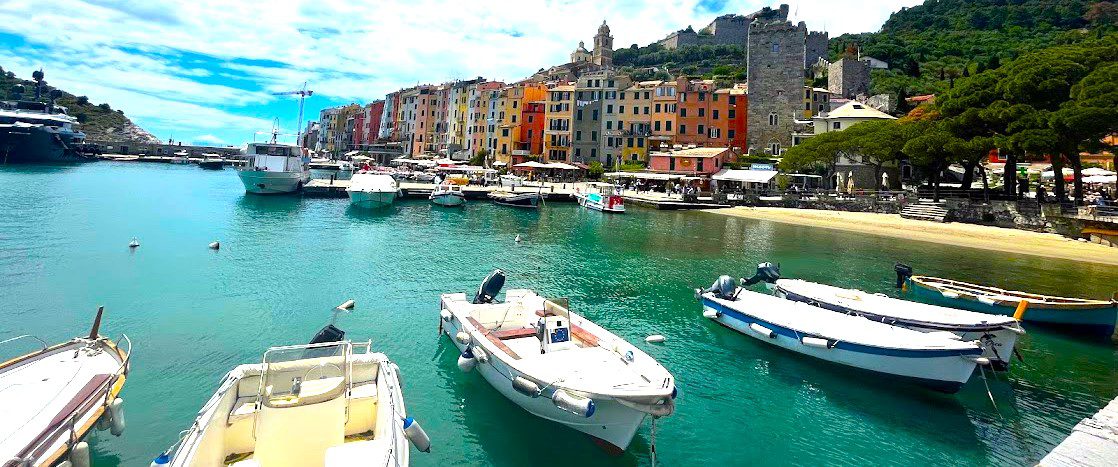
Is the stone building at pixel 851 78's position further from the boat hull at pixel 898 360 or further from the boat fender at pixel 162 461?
the boat fender at pixel 162 461

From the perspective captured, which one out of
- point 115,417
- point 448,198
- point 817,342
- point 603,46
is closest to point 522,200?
point 448,198

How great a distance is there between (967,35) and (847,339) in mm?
132512

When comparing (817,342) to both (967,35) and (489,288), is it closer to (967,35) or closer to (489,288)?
(489,288)

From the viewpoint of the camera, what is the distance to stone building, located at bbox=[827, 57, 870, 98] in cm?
8706

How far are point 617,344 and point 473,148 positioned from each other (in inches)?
3634

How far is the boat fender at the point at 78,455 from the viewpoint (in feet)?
23.7

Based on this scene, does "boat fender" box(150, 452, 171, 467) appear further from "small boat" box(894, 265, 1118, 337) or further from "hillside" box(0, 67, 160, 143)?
"hillside" box(0, 67, 160, 143)

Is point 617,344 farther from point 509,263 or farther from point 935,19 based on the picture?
point 935,19

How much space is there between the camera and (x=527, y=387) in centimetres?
977

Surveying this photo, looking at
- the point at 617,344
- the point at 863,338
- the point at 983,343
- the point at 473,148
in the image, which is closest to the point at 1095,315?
the point at 983,343

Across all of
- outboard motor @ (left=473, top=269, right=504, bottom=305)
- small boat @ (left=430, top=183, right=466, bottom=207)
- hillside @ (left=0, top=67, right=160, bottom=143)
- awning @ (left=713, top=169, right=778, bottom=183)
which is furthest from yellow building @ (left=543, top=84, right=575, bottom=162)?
hillside @ (left=0, top=67, right=160, bottom=143)

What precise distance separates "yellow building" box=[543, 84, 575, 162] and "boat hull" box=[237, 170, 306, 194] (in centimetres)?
3863

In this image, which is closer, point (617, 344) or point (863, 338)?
point (617, 344)

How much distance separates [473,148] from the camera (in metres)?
100
